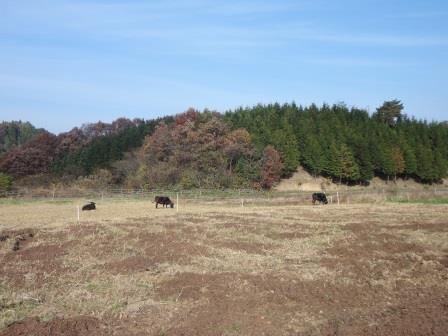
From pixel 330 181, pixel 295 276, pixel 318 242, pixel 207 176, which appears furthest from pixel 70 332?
pixel 330 181

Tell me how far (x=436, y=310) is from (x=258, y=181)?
64.1 metres

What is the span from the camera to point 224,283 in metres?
11.4

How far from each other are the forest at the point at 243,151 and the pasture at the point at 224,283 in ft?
167

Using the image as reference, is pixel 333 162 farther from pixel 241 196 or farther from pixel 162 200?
pixel 162 200

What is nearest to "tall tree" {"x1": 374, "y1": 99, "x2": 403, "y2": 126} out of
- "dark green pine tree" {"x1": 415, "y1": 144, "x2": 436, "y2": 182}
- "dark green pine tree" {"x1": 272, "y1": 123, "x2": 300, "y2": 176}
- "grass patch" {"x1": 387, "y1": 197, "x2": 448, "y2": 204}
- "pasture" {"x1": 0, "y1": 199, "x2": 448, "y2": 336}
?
"dark green pine tree" {"x1": 415, "y1": 144, "x2": 436, "y2": 182}

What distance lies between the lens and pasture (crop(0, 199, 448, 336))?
28.1 feet

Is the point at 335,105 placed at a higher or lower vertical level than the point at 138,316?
higher

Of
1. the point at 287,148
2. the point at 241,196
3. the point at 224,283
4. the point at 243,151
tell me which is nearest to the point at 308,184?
the point at 287,148

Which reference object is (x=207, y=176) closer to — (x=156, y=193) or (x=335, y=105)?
(x=156, y=193)

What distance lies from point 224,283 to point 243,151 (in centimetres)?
6256

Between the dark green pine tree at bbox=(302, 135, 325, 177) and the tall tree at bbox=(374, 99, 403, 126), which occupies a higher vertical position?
the tall tree at bbox=(374, 99, 403, 126)

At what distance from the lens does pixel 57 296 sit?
34.1ft

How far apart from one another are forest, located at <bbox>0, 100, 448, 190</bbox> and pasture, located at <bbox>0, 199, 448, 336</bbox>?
50779 millimetres

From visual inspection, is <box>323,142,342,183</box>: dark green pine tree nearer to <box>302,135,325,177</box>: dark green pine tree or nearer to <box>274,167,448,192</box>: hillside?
<box>302,135,325,177</box>: dark green pine tree
